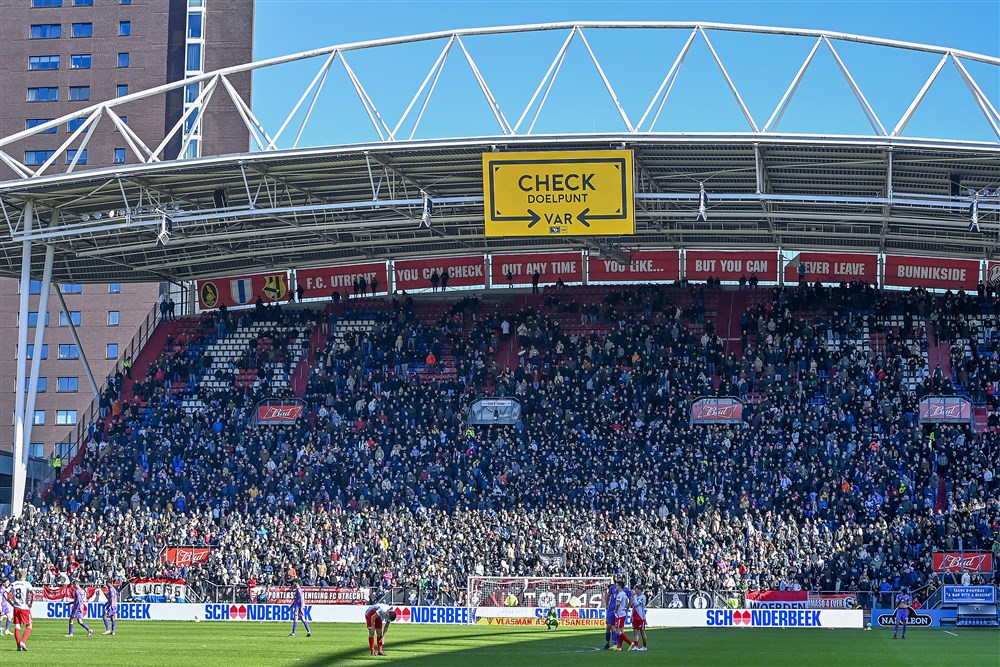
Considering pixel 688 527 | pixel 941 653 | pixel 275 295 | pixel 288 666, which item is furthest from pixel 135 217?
pixel 941 653

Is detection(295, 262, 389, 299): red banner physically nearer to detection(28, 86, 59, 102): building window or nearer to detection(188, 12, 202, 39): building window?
detection(188, 12, 202, 39): building window

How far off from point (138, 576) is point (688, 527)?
18109 mm

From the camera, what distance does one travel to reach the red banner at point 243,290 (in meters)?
58.6

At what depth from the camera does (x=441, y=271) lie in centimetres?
5794

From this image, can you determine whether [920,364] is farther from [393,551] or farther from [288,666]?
[288,666]

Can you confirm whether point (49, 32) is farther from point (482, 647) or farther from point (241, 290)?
point (482, 647)

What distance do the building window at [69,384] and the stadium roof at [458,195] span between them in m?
34.5

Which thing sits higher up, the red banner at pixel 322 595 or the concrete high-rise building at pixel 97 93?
the concrete high-rise building at pixel 97 93

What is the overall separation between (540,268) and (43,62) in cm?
5001

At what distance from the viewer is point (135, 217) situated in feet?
155

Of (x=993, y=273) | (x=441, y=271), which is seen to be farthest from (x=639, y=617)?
(x=441, y=271)

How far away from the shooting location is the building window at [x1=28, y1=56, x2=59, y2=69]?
9131 centimetres

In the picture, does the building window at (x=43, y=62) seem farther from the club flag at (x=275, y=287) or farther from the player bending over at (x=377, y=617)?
the player bending over at (x=377, y=617)

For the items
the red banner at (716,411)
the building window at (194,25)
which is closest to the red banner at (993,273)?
the red banner at (716,411)
